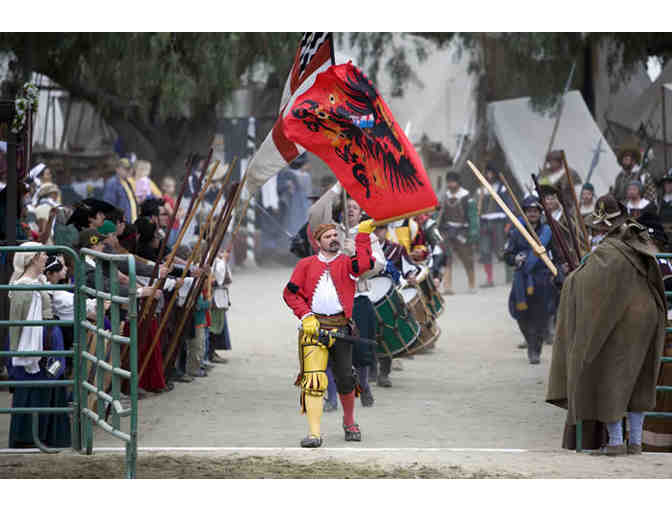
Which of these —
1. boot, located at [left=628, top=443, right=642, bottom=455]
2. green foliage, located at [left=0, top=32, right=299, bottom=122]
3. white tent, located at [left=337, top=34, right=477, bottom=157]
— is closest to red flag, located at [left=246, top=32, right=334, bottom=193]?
boot, located at [left=628, top=443, right=642, bottom=455]

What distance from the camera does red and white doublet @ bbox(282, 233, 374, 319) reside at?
8133 millimetres

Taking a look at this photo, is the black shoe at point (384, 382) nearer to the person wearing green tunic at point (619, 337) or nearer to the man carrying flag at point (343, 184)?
the man carrying flag at point (343, 184)

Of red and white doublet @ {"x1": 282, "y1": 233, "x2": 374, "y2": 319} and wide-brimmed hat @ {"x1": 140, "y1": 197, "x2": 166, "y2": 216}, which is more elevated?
wide-brimmed hat @ {"x1": 140, "y1": 197, "x2": 166, "y2": 216}

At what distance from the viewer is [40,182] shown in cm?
1819

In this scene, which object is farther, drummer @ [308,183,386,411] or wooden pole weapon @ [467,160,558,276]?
drummer @ [308,183,386,411]

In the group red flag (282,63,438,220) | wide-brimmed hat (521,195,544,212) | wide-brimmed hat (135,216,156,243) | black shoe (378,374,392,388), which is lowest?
black shoe (378,374,392,388)

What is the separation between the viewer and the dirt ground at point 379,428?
7.16 metres

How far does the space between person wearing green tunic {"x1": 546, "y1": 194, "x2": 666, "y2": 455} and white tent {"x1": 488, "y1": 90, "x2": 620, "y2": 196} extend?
48.6ft

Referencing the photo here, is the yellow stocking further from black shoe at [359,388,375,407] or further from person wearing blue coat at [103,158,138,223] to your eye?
person wearing blue coat at [103,158,138,223]

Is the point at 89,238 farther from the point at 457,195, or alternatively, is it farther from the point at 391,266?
the point at 457,195

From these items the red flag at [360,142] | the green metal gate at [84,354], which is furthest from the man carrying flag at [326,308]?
the green metal gate at [84,354]
